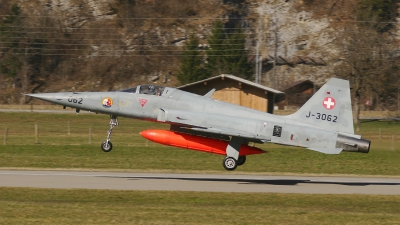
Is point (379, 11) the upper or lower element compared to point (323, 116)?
upper

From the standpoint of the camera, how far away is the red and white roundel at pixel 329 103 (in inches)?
841

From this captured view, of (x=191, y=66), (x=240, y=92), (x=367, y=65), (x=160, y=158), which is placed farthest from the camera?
(x=191, y=66)

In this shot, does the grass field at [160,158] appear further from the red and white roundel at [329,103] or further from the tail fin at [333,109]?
the red and white roundel at [329,103]

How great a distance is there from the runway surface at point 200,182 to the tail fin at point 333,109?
217 cm

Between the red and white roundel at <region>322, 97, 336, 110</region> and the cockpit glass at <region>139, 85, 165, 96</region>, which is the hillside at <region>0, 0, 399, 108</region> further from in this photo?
the red and white roundel at <region>322, 97, 336, 110</region>

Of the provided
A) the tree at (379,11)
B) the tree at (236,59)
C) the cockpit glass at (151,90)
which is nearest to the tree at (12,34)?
the tree at (236,59)

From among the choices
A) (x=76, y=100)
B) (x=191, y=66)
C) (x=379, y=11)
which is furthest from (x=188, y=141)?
(x=379, y=11)

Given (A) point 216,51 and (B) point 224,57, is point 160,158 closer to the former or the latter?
(B) point 224,57

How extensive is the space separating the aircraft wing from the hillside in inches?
2066

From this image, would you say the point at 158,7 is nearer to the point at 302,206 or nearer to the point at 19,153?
the point at 19,153

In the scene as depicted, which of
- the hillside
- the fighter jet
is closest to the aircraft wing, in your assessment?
the fighter jet

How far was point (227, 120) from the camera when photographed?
21.6 metres

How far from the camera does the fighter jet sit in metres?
21.1

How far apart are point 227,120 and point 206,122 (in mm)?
756
